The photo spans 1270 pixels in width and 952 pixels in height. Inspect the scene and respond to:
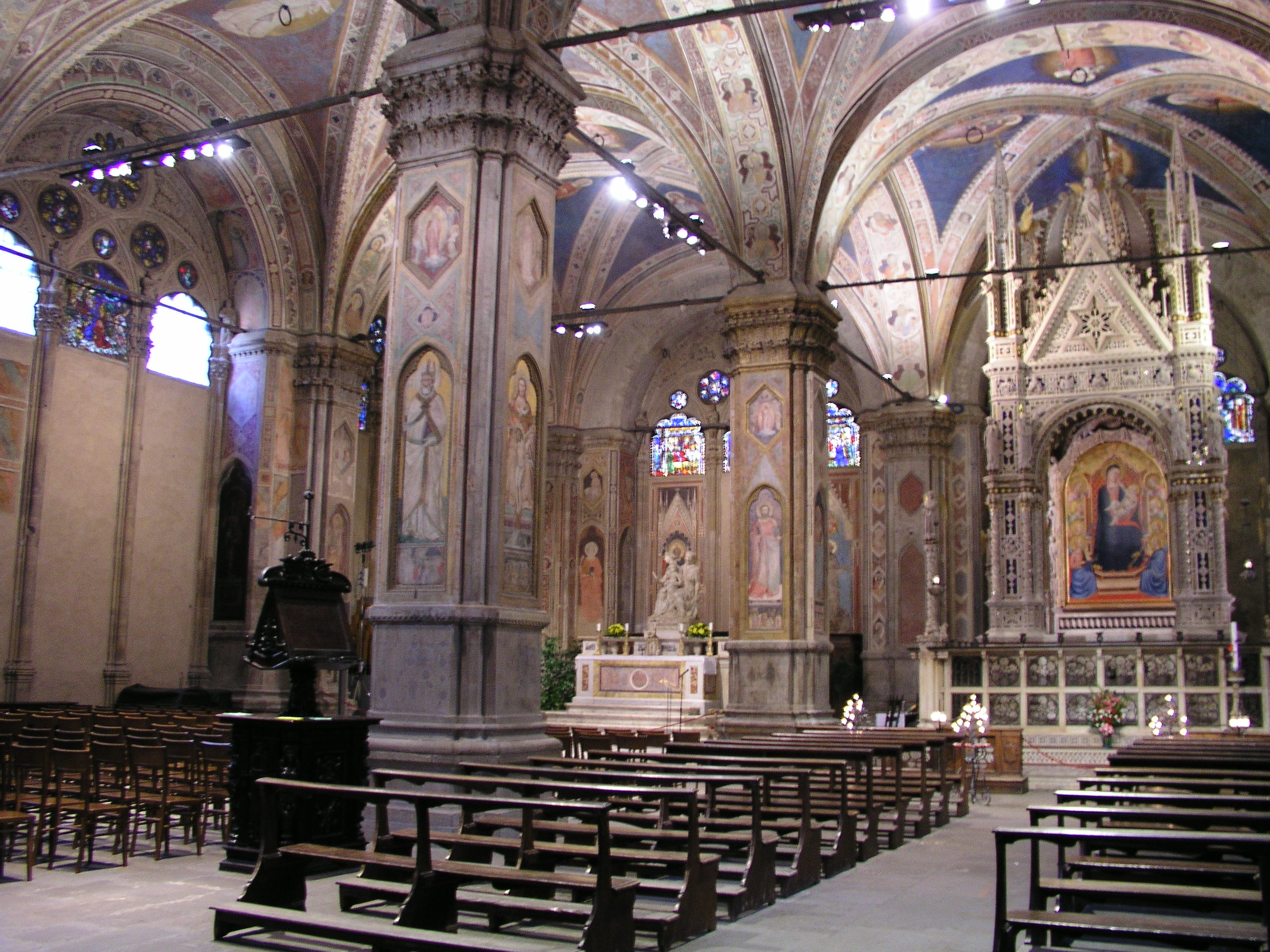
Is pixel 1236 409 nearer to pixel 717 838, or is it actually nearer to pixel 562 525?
pixel 562 525

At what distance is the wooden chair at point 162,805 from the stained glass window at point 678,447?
2156 centimetres

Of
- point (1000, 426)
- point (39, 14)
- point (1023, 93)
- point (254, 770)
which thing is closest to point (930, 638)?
point (1000, 426)

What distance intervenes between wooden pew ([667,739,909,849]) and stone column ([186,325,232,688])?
1361 cm

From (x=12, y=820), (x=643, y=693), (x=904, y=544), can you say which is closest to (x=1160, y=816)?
(x=12, y=820)

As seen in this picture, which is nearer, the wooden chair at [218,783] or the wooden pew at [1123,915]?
the wooden pew at [1123,915]

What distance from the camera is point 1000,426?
2309 centimetres

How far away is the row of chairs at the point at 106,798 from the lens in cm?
836

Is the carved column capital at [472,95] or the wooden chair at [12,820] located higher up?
the carved column capital at [472,95]

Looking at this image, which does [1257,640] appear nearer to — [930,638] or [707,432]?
[930,638]

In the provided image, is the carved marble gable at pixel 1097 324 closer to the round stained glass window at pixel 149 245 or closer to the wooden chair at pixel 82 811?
the round stained glass window at pixel 149 245

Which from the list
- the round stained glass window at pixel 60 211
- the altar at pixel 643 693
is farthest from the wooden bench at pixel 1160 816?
the round stained glass window at pixel 60 211

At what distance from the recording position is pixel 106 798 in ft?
30.8

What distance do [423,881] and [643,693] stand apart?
16251mm

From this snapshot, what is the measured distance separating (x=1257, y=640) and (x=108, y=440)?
74.3 feet
